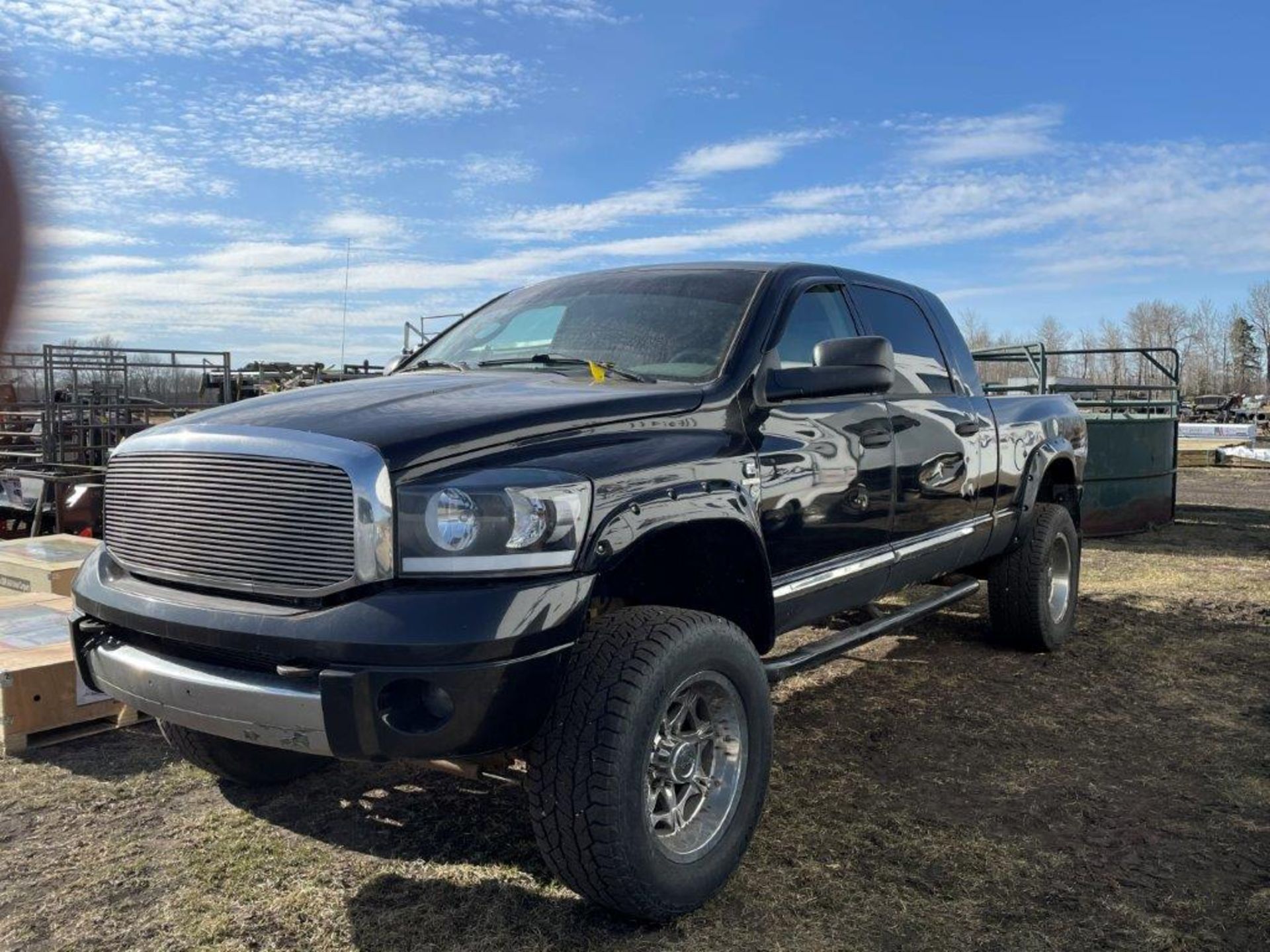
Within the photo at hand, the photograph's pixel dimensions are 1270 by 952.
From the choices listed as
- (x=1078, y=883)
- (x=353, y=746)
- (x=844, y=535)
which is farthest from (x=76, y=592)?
(x=1078, y=883)

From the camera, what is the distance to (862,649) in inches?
243

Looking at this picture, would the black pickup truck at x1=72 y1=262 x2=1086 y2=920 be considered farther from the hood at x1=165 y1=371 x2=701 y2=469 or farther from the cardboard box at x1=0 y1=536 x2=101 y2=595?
the cardboard box at x1=0 y1=536 x2=101 y2=595

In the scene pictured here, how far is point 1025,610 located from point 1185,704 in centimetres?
97

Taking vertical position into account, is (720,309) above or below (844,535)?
above

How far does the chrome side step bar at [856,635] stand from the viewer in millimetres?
3607

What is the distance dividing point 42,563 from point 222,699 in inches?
154

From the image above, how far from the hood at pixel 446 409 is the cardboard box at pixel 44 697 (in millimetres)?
1839

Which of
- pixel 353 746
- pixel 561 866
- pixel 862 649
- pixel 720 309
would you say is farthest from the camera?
pixel 862 649

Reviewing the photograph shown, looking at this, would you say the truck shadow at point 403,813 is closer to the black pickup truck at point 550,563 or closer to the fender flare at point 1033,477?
the black pickup truck at point 550,563

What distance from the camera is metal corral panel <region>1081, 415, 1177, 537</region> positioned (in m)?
11.0

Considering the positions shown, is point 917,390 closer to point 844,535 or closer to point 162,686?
point 844,535

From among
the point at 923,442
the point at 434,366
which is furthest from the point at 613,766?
the point at 923,442

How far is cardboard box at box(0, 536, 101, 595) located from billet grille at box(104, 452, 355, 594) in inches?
113

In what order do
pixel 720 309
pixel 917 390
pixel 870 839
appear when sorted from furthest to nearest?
pixel 917 390 → pixel 720 309 → pixel 870 839
